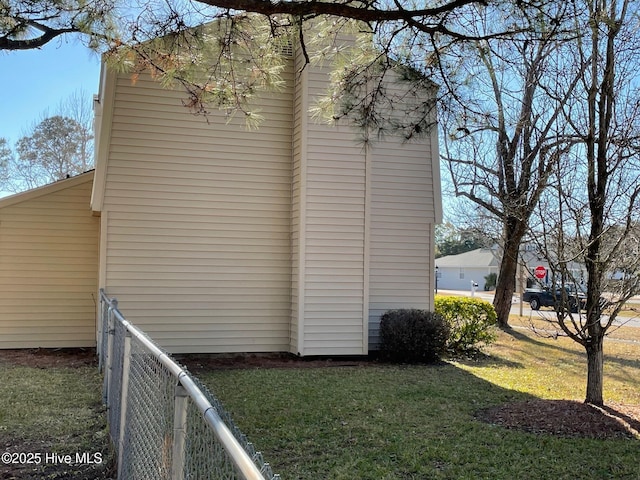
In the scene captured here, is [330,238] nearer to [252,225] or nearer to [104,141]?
[252,225]

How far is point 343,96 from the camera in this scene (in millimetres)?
5910

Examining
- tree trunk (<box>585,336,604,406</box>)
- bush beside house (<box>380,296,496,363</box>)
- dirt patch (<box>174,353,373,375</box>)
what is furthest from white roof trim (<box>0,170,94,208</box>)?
tree trunk (<box>585,336,604,406</box>)

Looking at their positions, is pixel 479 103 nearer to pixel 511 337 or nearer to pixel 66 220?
pixel 66 220

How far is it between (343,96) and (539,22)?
6.63ft

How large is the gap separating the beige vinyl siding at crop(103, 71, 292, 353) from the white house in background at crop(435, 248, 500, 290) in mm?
37799

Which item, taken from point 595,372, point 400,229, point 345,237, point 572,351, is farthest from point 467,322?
point 595,372

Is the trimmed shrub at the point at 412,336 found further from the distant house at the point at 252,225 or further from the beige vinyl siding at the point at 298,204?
the beige vinyl siding at the point at 298,204

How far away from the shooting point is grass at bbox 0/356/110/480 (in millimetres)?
4070

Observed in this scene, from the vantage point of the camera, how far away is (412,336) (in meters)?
8.94

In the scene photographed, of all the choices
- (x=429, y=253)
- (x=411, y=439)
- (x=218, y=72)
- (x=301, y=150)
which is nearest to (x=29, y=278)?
(x=301, y=150)

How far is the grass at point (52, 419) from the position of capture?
4.07 metres

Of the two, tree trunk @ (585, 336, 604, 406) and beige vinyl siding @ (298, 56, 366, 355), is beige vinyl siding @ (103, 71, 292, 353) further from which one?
tree trunk @ (585, 336, 604, 406)

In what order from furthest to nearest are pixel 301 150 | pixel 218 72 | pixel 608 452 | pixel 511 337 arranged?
1. pixel 511 337
2. pixel 301 150
3. pixel 218 72
4. pixel 608 452

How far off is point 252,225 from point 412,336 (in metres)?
3.18
